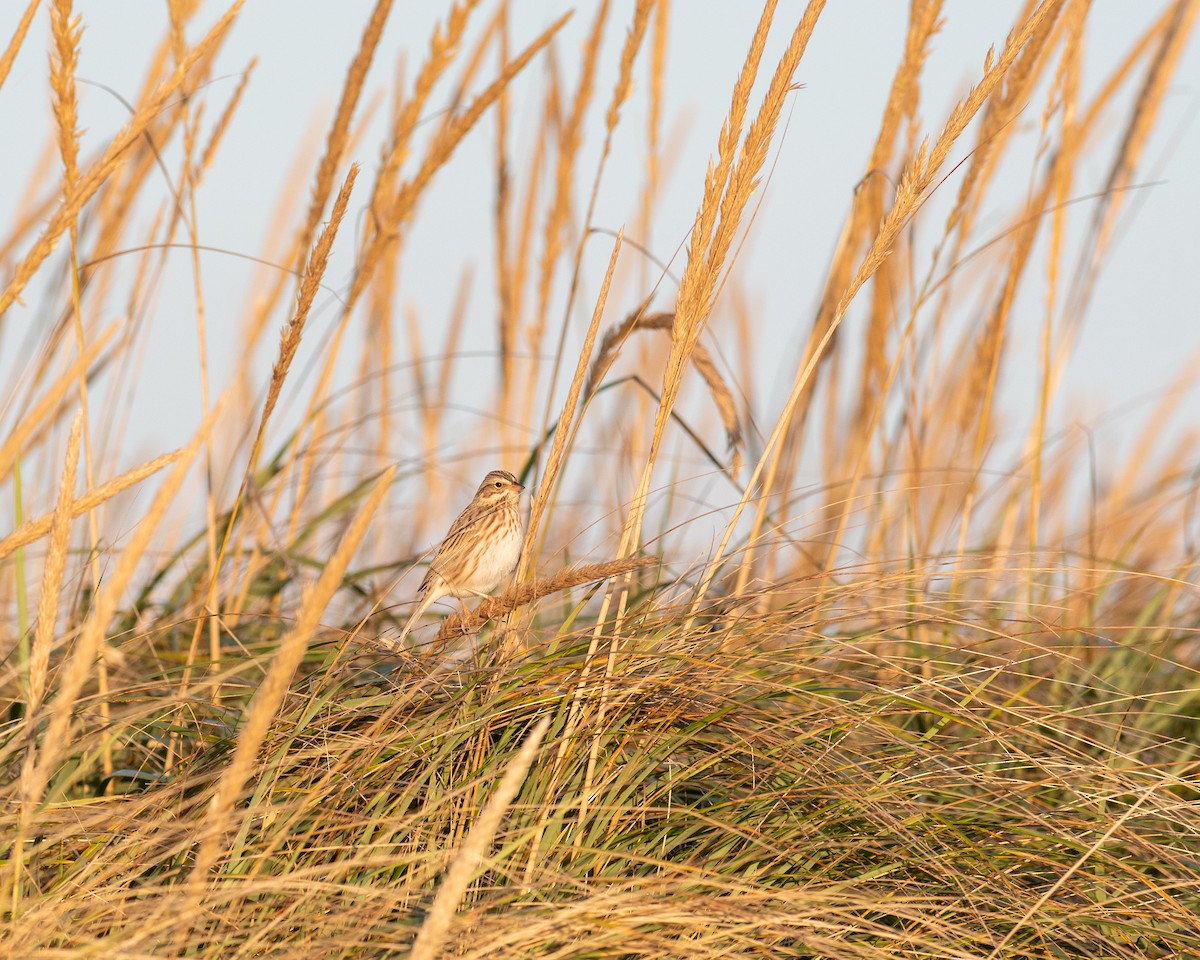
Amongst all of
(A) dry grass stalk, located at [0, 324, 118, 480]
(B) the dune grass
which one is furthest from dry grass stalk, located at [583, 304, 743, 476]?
(A) dry grass stalk, located at [0, 324, 118, 480]

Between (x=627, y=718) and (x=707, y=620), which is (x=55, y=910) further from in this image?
(x=707, y=620)

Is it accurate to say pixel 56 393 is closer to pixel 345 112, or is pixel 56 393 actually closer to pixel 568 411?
pixel 568 411

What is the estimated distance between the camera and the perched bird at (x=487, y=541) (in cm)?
381

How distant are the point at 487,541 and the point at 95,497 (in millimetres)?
2396

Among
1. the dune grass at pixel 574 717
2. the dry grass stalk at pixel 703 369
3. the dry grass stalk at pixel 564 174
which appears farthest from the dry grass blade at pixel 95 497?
the dry grass stalk at pixel 564 174

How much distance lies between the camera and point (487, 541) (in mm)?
3848

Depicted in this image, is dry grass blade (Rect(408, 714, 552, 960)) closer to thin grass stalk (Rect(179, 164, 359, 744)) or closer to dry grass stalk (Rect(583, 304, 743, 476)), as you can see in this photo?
thin grass stalk (Rect(179, 164, 359, 744))

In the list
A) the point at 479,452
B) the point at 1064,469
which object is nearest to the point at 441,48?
the point at 479,452

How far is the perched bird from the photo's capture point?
381cm

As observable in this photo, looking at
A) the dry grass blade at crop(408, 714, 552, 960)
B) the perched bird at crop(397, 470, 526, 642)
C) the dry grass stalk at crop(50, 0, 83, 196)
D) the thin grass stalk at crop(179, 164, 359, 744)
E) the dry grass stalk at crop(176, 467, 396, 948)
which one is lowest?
the perched bird at crop(397, 470, 526, 642)

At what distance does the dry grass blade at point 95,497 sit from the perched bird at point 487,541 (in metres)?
2.16

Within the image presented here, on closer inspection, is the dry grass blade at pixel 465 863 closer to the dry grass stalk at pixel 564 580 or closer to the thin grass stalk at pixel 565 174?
the dry grass stalk at pixel 564 580

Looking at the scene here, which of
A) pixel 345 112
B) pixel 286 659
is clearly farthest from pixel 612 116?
pixel 286 659

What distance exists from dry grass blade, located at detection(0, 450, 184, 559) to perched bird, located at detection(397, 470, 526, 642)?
2163 millimetres
